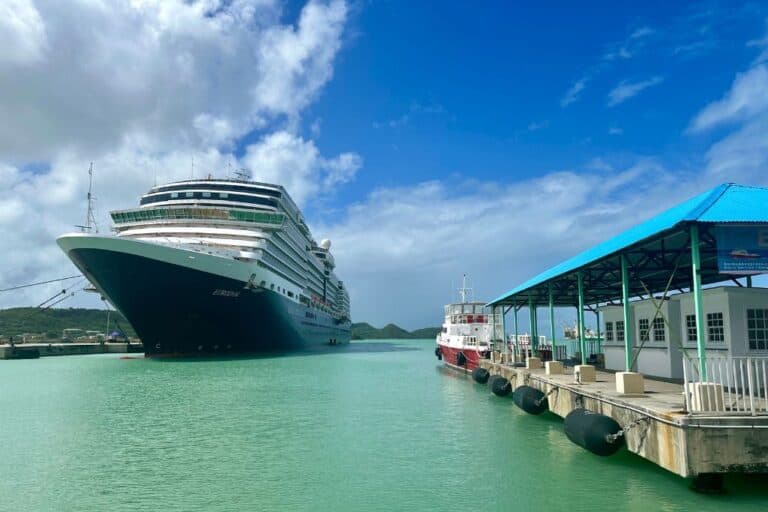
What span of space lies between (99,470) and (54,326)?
135m

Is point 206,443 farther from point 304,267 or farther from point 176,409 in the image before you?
point 304,267

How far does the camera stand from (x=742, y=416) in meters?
9.84

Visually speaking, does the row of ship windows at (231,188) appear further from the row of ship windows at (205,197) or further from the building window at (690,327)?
the building window at (690,327)

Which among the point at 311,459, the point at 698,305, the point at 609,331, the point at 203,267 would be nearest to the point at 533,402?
the point at 609,331

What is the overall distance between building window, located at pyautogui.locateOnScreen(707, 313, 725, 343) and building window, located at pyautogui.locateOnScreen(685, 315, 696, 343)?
3.50ft

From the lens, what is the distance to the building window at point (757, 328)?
562 inches

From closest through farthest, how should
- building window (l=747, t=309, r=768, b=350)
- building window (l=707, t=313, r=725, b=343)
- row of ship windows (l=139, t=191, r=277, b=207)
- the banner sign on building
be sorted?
the banner sign on building < building window (l=747, t=309, r=768, b=350) < building window (l=707, t=313, r=725, b=343) < row of ship windows (l=139, t=191, r=277, b=207)

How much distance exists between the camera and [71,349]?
70375 millimetres

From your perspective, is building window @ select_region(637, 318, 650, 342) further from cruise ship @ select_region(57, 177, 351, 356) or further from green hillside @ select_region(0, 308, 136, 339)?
green hillside @ select_region(0, 308, 136, 339)

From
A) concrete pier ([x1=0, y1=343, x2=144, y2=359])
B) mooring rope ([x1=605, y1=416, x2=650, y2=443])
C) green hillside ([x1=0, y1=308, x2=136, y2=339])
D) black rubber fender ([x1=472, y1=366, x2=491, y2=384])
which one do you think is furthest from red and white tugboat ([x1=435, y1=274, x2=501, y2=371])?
green hillside ([x1=0, y1=308, x2=136, y2=339])

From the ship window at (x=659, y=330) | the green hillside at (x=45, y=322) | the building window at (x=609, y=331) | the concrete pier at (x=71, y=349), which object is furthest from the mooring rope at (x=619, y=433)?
the green hillside at (x=45, y=322)

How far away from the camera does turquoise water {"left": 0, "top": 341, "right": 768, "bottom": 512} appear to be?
10.6 meters

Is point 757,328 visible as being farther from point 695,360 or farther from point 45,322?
point 45,322

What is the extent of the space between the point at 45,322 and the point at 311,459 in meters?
137
